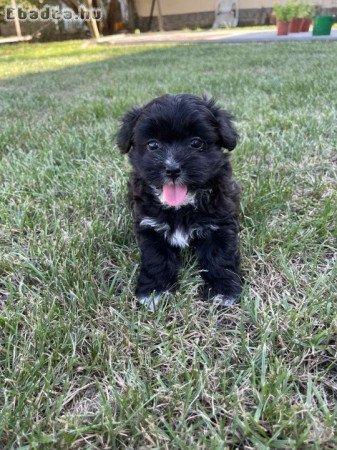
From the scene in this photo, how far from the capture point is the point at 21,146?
427 centimetres

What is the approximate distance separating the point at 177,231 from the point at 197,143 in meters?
0.42

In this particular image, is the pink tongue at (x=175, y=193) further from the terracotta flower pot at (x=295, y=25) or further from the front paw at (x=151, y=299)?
the terracotta flower pot at (x=295, y=25)

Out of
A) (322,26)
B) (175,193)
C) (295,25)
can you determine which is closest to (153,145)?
(175,193)

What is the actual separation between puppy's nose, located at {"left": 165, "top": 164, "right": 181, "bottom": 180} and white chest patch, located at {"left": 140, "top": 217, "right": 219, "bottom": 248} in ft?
0.88

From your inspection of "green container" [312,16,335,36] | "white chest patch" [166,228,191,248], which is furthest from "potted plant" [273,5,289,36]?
"white chest patch" [166,228,191,248]

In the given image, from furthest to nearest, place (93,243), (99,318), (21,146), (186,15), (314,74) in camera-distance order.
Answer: (186,15)
(314,74)
(21,146)
(93,243)
(99,318)

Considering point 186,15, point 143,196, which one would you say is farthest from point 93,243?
point 186,15

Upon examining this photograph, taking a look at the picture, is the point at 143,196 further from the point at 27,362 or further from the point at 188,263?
the point at 27,362

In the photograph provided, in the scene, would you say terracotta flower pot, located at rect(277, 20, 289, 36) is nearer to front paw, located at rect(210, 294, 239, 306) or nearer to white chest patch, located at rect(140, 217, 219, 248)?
white chest patch, located at rect(140, 217, 219, 248)

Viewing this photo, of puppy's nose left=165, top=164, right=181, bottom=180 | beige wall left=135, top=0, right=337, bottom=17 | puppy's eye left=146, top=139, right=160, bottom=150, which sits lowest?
beige wall left=135, top=0, right=337, bottom=17

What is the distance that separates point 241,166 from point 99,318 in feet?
5.82

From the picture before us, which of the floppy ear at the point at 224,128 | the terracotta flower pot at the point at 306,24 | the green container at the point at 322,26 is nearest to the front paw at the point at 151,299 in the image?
the floppy ear at the point at 224,128

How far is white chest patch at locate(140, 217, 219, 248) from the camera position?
2195 mm

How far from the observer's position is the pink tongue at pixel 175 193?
2.09m
